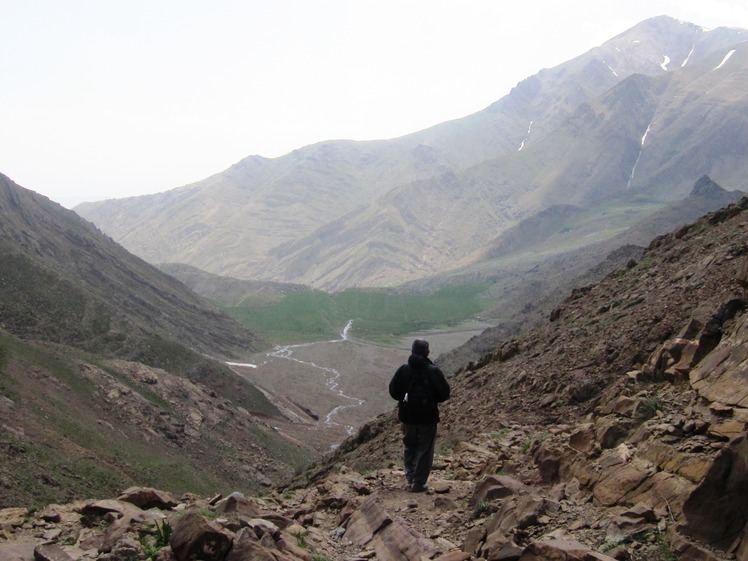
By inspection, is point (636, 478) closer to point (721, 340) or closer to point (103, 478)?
point (721, 340)

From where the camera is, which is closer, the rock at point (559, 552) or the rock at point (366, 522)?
the rock at point (559, 552)

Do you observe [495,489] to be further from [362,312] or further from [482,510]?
[362,312]

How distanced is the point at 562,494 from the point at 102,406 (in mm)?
23428

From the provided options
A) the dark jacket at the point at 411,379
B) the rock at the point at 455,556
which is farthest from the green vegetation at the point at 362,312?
the rock at the point at 455,556

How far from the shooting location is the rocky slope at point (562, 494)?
6.26 metres

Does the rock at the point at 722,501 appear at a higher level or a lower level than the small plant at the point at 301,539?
higher

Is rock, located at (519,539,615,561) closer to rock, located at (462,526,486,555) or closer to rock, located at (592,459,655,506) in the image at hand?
rock, located at (462,526,486,555)

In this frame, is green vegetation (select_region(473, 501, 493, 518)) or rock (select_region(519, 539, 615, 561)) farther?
green vegetation (select_region(473, 501, 493, 518))

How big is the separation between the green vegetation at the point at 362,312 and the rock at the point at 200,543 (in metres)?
86.9

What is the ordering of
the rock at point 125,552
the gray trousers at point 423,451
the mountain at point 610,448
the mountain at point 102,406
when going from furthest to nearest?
the mountain at point 102,406 → the gray trousers at point 423,451 → the rock at point 125,552 → the mountain at point 610,448

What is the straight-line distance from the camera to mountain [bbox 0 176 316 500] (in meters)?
18.8

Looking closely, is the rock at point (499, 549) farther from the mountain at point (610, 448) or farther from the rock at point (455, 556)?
the rock at point (455, 556)

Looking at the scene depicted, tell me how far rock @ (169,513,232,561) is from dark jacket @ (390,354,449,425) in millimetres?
3346

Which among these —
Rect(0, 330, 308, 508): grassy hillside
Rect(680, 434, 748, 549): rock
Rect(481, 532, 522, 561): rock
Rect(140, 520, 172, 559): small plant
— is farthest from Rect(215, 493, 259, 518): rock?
Rect(0, 330, 308, 508): grassy hillside
